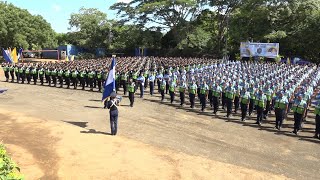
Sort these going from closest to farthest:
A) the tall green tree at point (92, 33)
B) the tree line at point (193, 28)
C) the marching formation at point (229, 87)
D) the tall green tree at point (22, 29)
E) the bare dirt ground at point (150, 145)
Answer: the bare dirt ground at point (150, 145), the marching formation at point (229, 87), the tree line at point (193, 28), the tall green tree at point (22, 29), the tall green tree at point (92, 33)

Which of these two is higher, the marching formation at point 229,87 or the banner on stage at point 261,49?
the banner on stage at point 261,49

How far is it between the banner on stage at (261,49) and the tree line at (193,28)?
25.1ft

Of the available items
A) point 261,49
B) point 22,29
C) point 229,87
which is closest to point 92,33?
point 22,29

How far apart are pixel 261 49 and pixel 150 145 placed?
24507 millimetres

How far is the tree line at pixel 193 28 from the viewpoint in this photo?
4081 centimetres

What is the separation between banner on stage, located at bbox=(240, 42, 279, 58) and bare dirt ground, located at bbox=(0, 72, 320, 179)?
17434mm

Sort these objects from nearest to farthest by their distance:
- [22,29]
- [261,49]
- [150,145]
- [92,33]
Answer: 1. [150,145]
2. [261,49]
3. [22,29]
4. [92,33]

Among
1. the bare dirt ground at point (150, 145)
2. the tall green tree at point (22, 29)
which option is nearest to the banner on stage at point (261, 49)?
the bare dirt ground at point (150, 145)

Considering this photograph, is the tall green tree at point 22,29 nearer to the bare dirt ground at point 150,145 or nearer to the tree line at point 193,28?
the tree line at point 193,28

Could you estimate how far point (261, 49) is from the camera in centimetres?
3334

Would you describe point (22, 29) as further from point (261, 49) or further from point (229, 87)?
point (229, 87)

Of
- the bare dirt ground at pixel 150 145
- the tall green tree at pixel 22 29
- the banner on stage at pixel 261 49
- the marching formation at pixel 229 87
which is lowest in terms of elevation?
the bare dirt ground at pixel 150 145

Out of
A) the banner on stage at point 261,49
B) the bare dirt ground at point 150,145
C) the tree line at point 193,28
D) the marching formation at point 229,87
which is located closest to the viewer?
the bare dirt ground at point 150,145

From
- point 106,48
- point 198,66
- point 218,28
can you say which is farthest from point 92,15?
point 198,66
